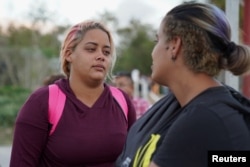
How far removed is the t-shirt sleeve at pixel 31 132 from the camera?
208 centimetres

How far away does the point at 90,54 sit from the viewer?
87.0 inches

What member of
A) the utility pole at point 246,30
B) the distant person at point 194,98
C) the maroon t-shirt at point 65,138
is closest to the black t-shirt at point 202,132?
the distant person at point 194,98

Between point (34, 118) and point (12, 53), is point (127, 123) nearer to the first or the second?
point (34, 118)

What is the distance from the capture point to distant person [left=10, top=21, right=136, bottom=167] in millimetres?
2088

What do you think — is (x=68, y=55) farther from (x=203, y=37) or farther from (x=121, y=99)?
(x=203, y=37)

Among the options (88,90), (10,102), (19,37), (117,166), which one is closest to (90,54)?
(88,90)

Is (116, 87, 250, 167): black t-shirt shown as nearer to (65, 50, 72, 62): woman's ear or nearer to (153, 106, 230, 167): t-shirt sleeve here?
(153, 106, 230, 167): t-shirt sleeve

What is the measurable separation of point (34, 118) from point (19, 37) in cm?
2091

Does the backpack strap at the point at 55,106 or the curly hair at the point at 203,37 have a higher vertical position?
the curly hair at the point at 203,37

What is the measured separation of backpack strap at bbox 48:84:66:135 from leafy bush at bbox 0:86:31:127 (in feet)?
37.0

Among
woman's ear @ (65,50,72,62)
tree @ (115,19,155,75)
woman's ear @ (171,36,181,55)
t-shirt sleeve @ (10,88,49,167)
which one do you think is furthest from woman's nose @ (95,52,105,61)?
tree @ (115,19,155,75)

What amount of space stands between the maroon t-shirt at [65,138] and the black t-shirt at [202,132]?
64 centimetres

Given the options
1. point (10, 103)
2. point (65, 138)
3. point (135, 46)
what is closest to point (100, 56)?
point (65, 138)

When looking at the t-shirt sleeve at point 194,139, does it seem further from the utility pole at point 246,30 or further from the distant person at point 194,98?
the utility pole at point 246,30
